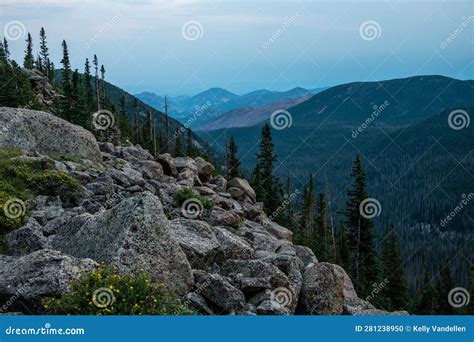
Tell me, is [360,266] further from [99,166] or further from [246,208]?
[99,166]

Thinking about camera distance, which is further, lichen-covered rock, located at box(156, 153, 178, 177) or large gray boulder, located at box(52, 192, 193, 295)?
lichen-covered rock, located at box(156, 153, 178, 177)

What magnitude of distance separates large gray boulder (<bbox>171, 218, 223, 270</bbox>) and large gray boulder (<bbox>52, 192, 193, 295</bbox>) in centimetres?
204

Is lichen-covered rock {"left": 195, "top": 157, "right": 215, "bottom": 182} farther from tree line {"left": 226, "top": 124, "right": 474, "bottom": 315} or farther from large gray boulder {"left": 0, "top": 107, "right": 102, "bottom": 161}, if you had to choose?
large gray boulder {"left": 0, "top": 107, "right": 102, "bottom": 161}

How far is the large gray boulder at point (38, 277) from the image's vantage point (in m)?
11.7

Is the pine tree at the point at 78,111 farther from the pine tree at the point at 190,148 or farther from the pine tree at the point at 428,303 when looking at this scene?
the pine tree at the point at 428,303

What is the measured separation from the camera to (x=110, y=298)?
10500mm

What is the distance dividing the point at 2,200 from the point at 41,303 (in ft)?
27.9

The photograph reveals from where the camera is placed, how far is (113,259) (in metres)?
13.2

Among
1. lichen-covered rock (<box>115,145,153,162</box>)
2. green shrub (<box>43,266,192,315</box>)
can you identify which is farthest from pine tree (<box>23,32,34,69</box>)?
green shrub (<box>43,266,192,315</box>)

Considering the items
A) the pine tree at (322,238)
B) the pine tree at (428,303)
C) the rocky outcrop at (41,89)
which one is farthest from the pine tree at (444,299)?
the rocky outcrop at (41,89)

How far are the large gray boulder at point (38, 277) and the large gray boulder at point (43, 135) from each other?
1579 centimetres

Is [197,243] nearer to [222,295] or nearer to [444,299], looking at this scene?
[222,295]

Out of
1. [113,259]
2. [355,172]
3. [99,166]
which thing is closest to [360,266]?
[355,172]

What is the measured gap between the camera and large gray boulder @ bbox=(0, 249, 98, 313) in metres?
11.7
